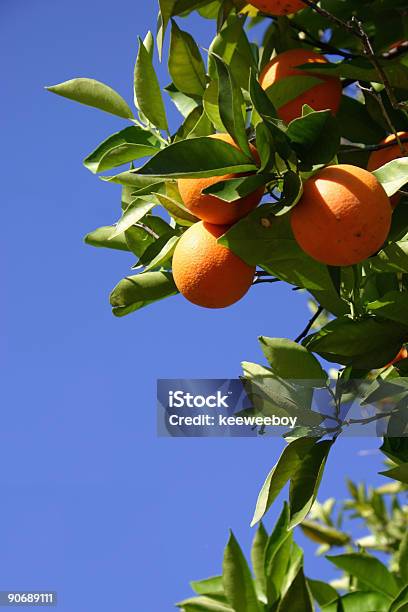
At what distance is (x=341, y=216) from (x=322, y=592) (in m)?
1.13

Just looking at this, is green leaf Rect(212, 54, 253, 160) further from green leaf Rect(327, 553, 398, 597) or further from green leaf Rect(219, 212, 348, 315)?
green leaf Rect(327, 553, 398, 597)

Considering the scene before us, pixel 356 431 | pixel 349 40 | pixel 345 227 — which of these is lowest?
pixel 356 431

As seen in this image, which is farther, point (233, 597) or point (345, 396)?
point (233, 597)

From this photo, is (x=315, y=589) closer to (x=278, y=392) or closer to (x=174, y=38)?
(x=278, y=392)

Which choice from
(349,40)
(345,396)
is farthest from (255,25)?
(345,396)

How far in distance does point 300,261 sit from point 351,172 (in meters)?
0.25

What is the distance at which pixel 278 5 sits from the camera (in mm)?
1571

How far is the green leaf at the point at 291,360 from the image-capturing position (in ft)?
5.25

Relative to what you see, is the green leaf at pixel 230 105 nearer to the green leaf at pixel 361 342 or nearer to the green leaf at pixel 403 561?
the green leaf at pixel 361 342

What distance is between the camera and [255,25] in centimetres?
262

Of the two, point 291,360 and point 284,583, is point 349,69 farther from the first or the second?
point 284,583

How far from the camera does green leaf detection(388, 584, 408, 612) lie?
173 cm
